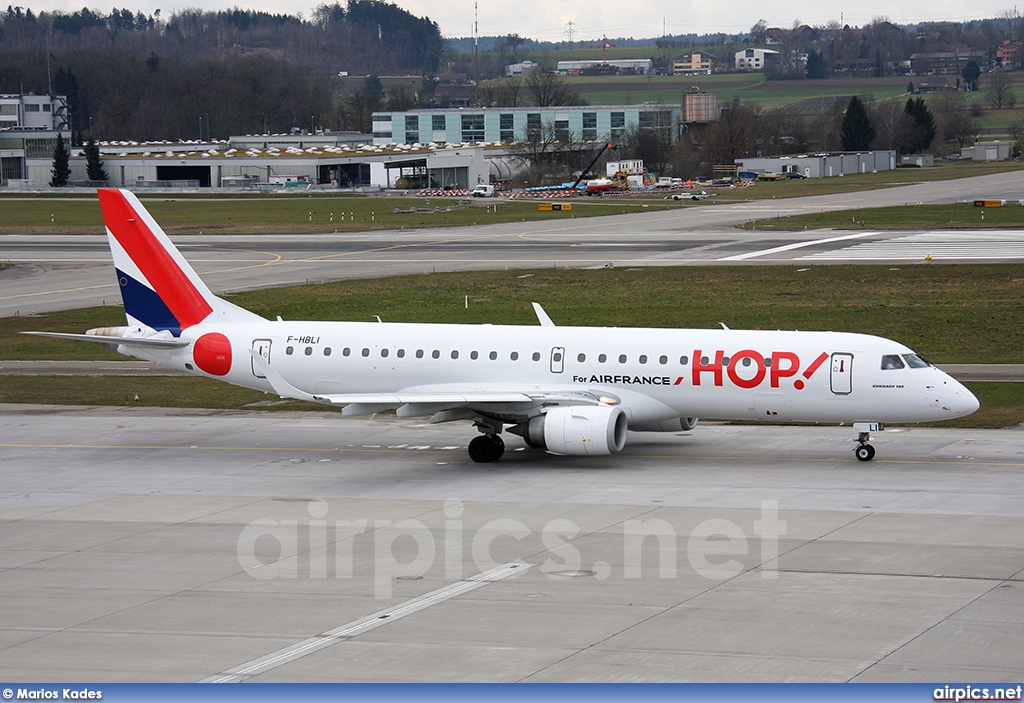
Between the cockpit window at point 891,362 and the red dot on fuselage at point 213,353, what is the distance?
1868cm

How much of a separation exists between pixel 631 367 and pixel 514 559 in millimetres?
11043

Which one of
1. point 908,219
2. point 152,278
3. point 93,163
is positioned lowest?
point 908,219

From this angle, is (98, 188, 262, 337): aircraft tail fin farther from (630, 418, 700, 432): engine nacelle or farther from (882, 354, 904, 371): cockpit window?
(882, 354, 904, 371): cockpit window

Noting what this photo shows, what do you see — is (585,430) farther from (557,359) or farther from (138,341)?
(138,341)

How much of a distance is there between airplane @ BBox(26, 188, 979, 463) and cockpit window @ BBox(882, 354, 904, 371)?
1.7 inches

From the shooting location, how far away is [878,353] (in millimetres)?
33969

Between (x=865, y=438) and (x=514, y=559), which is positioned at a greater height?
(x=865, y=438)

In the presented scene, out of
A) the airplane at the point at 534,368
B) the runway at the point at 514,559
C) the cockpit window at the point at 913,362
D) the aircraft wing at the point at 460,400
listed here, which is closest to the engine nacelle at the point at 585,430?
the airplane at the point at 534,368

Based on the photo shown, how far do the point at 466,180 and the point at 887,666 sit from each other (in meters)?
182

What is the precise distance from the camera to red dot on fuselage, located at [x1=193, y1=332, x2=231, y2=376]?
38781 millimetres

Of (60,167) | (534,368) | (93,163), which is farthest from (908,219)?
(60,167)

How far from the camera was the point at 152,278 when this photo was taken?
39969 mm

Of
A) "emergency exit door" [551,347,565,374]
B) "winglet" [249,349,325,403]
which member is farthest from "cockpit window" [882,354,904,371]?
"winglet" [249,349,325,403]

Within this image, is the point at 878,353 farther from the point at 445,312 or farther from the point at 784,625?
the point at 445,312
